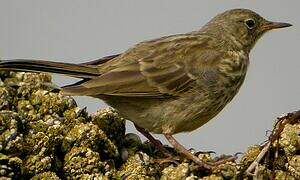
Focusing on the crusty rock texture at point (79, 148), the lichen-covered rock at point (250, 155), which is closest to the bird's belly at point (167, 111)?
the crusty rock texture at point (79, 148)

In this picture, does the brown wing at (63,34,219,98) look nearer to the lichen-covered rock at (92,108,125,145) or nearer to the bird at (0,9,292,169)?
the bird at (0,9,292,169)

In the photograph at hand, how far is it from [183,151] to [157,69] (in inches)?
42.4

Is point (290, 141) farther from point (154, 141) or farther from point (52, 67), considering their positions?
point (52, 67)

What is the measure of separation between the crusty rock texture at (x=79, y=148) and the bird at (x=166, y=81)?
51 centimetres

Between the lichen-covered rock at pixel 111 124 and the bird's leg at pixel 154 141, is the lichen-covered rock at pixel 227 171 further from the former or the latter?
the lichen-covered rock at pixel 111 124

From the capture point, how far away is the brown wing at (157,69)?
637 centimetres

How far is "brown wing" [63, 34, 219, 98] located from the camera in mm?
6371

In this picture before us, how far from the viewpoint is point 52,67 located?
19.4ft

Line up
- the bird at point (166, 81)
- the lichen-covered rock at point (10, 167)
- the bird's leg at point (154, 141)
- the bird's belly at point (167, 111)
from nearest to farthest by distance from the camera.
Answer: the lichen-covered rock at point (10, 167) → the bird's leg at point (154, 141) → the bird at point (166, 81) → the bird's belly at point (167, 111)

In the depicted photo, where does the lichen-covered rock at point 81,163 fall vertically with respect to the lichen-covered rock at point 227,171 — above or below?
above

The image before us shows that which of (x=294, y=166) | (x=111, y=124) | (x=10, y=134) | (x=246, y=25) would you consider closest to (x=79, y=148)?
(x=10, y=134)

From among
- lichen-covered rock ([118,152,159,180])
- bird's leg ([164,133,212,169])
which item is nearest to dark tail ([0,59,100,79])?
bird's leg ([164,133,212,169])

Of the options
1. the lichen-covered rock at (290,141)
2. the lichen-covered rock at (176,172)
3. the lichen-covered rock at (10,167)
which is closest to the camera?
the lichen-covered rock at (10,167)

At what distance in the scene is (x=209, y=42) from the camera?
7.44 m
